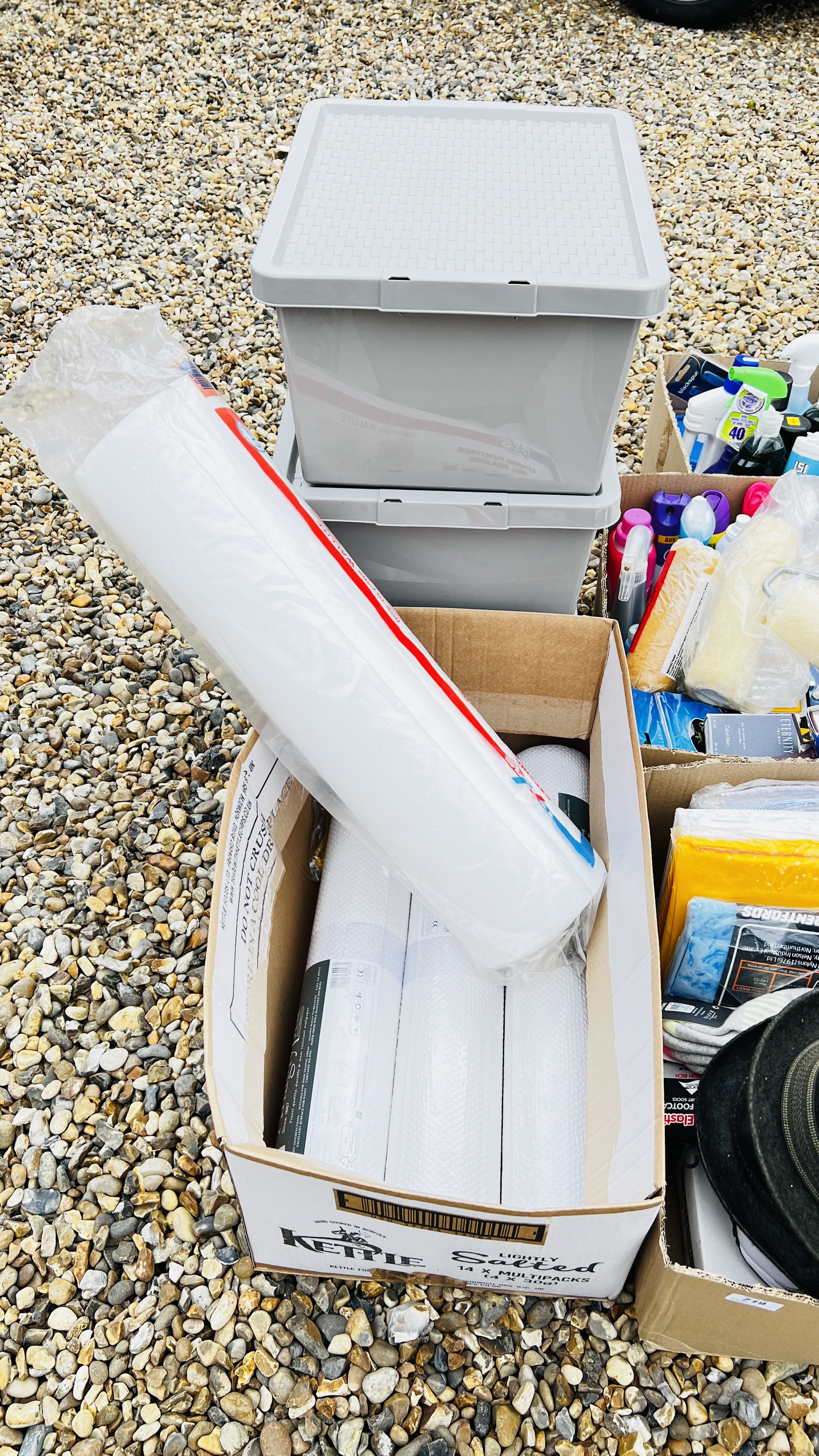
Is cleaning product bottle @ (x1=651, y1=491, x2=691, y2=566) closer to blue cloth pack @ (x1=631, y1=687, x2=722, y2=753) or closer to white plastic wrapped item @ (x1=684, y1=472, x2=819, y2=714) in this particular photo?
white plastic wrapped item @ (x1=684, y1=472, x2=819, y2=714)

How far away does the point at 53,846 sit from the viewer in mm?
1615

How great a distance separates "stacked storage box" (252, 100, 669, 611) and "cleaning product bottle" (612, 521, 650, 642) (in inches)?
7.7

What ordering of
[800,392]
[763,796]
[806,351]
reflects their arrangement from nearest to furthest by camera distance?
1. [763,796]
2. [800,392]
3. [806,351]

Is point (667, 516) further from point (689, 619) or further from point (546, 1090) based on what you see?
point (546, 1090)

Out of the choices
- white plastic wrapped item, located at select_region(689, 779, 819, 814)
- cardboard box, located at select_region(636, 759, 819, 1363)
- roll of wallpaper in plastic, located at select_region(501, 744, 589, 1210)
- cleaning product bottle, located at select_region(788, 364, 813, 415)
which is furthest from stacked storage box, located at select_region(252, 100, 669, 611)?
cardboard box, located at select_region(636, 759, 819, 1363)

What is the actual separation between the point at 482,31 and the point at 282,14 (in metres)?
0.90

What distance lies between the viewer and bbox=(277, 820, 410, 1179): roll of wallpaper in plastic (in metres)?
1.10

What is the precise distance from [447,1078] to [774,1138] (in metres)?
0.39

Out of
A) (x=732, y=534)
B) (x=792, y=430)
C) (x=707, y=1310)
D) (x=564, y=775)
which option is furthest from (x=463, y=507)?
(x=707, y=1310)

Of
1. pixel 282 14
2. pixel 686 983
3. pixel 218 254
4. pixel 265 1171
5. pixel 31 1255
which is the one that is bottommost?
pixel 31 1255

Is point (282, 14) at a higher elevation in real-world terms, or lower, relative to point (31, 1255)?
higher

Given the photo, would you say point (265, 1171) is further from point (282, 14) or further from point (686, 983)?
point (282, 14)

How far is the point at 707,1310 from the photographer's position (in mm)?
1000

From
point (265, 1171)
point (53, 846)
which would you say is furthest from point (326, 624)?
point (53, 846)
